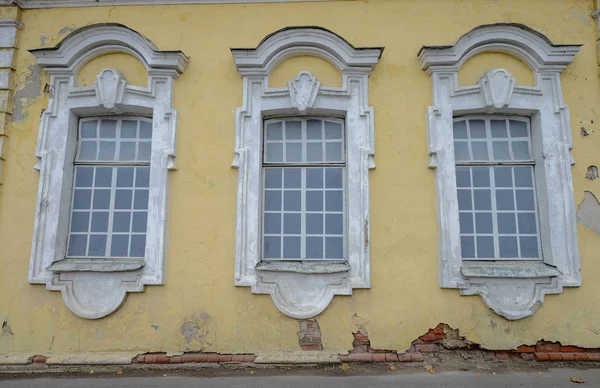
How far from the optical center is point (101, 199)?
16.9 ft

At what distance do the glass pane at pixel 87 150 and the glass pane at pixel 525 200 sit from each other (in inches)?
200

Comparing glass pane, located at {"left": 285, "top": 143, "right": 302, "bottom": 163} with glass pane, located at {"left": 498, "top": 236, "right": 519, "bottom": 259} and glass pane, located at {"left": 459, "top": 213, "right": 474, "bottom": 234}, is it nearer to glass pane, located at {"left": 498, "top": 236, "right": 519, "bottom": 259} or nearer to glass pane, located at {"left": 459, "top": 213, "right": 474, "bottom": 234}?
glass pane, located at {"left": 459, "top": 213, "right": 474, "bottom": 234}

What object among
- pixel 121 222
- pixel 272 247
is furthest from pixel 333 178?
pixel 121 222

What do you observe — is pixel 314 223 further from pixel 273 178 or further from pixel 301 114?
pixel 301 114

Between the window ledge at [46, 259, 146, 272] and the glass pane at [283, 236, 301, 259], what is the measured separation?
1.58 metres

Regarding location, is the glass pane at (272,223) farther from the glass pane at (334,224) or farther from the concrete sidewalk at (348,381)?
the concrete sidewalk at (348,381)

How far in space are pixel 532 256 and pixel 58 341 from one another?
5.40m

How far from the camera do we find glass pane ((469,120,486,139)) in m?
5.14

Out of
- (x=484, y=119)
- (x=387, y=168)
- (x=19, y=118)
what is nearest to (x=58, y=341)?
(x=19, y=118)

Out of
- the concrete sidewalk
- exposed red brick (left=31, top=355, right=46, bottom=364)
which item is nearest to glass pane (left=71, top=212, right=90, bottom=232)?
exposed red brick (left=31, top=355, right=46, bottom=364)

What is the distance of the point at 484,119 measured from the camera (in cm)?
517

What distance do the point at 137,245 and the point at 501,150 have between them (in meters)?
4.43

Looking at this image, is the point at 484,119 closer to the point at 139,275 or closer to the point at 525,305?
the point at 525,305

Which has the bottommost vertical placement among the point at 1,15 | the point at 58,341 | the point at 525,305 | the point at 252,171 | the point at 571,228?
the point at 58,341
